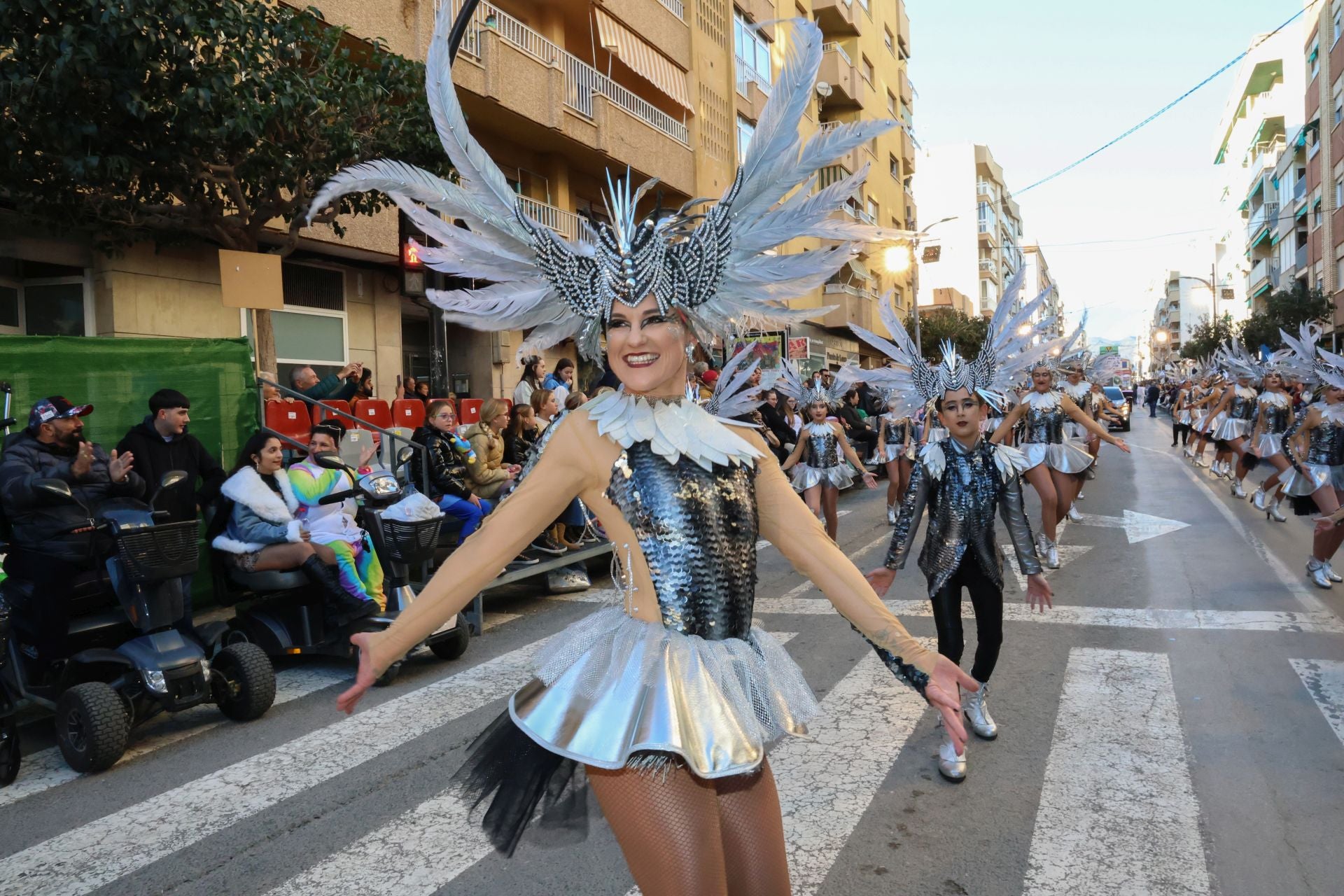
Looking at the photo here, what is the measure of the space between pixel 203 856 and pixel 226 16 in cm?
863

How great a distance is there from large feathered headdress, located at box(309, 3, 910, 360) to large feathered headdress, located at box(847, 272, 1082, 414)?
2.47 m

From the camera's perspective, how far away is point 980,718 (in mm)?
5074

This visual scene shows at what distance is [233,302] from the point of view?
328 inches

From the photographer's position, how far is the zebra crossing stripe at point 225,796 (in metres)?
3.93

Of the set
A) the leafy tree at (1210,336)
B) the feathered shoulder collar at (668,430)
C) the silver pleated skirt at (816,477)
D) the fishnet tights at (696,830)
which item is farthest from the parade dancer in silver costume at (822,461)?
the leafy tree at (1210,336)

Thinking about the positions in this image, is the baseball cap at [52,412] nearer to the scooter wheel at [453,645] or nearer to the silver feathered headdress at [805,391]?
the scooter wheel at [453,645]

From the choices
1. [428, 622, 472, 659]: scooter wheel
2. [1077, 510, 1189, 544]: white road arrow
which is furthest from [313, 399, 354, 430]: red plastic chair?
[1077, 510, 1189, 544]: white road arrow

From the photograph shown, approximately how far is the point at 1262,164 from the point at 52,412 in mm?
69562

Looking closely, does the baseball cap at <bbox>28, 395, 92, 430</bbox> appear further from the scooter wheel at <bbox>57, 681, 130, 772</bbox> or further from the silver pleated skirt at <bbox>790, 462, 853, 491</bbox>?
the silver pleated skirt at <bbox>790, 462, 853, 491</bbox>

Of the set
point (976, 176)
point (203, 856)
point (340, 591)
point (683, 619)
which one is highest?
point (976, 176)

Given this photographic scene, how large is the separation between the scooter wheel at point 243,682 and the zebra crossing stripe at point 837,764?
9.56ft

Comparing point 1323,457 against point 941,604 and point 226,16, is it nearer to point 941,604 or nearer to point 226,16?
point 941,604

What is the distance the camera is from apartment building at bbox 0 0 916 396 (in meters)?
13.6

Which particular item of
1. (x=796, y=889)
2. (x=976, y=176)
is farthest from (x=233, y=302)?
(x=976, y=176)
